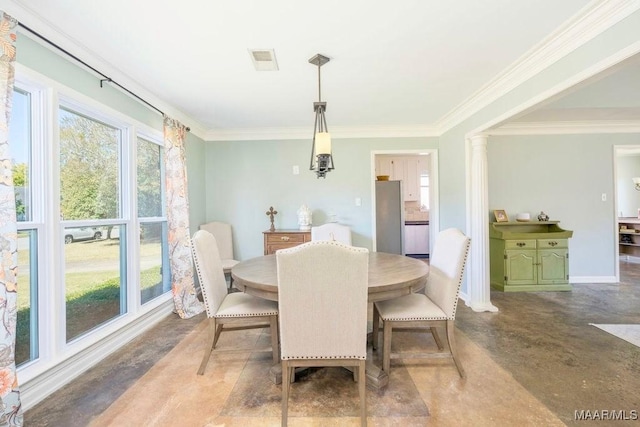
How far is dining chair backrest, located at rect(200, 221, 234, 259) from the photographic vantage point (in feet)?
12.2

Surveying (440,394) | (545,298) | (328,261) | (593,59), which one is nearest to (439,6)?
(593,59)

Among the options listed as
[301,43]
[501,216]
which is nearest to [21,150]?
[301,43]

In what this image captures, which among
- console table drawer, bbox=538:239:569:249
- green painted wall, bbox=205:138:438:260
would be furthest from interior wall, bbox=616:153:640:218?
green painted wall, bbox=205:138:438:260

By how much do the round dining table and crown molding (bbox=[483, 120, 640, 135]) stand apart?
3.03m

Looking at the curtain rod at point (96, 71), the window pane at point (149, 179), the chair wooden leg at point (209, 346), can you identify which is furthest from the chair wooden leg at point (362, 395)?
the curtain rod at point (96, 71)

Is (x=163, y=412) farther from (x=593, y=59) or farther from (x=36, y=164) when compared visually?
(x=593, y=59)

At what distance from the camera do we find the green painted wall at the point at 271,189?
13.0ft

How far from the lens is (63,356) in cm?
179

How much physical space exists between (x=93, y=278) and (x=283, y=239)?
192 centimetres

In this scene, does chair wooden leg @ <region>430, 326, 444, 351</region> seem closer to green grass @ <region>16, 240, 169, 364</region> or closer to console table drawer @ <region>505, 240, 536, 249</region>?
console table drawer @ <region>505, 240, 536, 249</region>

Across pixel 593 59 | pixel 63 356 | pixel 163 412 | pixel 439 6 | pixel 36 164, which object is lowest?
pixel 163 412

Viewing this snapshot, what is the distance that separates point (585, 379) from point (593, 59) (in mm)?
1995

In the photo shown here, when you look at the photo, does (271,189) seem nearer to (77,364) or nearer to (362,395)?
(77,364)

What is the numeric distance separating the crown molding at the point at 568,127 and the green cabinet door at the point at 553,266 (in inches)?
65.6
